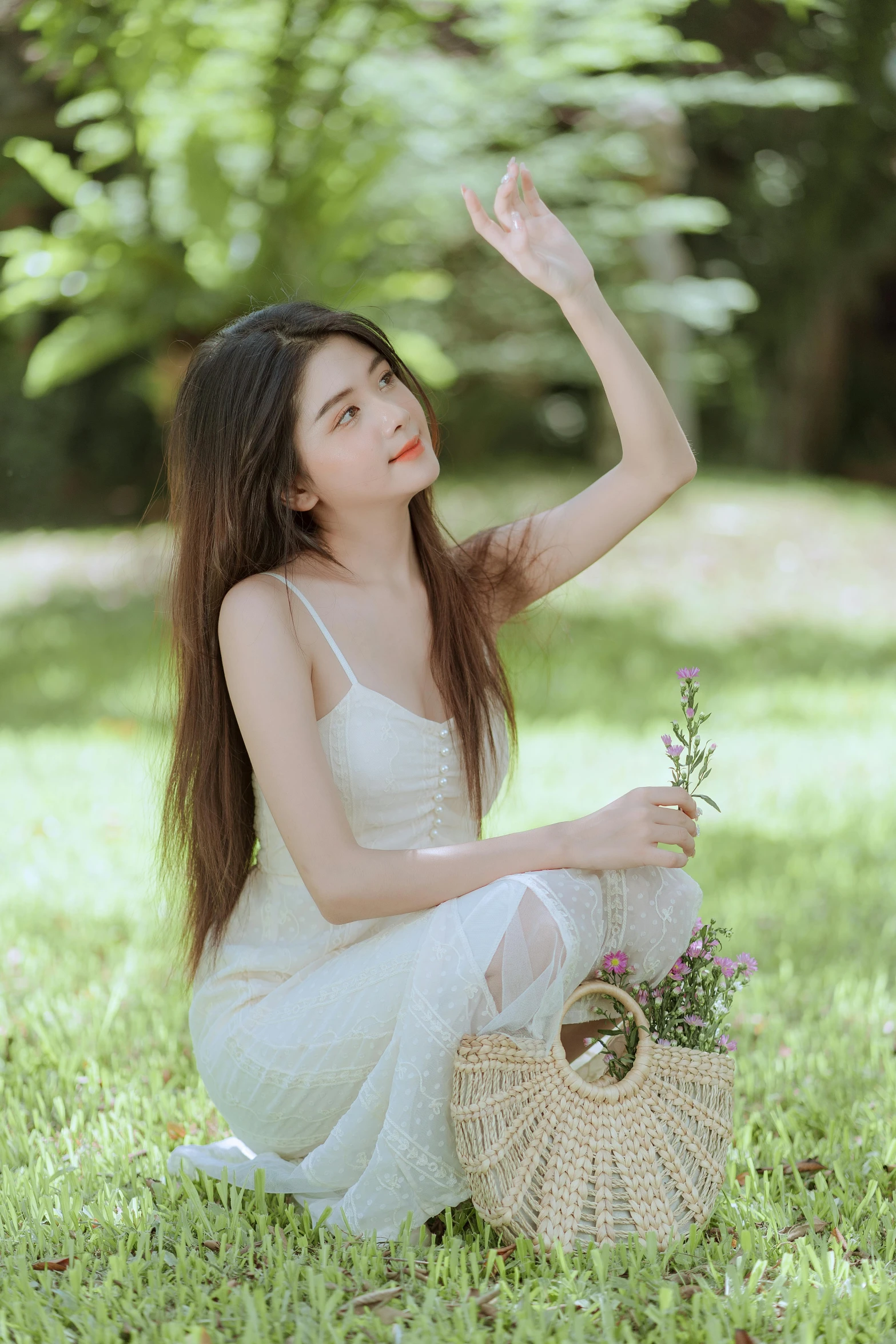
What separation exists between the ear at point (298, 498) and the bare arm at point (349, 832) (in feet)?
0.77

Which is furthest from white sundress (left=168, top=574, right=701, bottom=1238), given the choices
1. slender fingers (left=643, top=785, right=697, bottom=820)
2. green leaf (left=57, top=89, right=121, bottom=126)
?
green leaf (left=57, top=89, right=121, bottom=126)

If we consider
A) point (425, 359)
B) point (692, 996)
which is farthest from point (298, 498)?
point (425, 359)

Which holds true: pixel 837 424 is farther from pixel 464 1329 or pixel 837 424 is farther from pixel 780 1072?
pixel 464 1329

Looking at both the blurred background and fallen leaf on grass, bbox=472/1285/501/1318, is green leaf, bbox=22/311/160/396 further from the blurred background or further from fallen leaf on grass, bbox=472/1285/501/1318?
fallen leaf on grass, bbox=472/1285/501/1318

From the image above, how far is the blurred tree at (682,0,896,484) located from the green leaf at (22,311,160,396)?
4.03m

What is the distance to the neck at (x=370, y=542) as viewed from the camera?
7.50ft

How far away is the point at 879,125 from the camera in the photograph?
11852 millimetres

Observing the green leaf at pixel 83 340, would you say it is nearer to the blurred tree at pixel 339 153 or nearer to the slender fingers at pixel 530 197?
the blurred tree at pixel 339 153

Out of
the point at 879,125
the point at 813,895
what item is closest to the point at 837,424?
the point at 879,125

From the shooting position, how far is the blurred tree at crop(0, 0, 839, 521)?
252 inches

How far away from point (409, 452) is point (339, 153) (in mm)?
5453

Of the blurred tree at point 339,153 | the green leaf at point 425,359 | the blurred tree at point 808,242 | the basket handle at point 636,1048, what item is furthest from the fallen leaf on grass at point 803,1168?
the blurred tree at point 808,242

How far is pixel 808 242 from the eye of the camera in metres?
12.5

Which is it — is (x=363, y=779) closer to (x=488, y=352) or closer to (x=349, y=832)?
(x=349, y=832)
